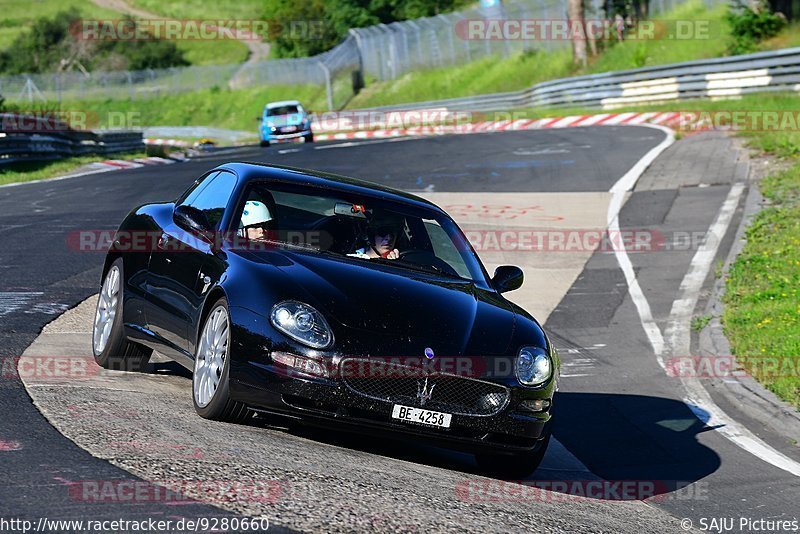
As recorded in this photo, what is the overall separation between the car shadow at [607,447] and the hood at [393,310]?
0.59m

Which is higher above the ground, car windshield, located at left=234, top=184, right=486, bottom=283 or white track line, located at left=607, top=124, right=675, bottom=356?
car windshield, located at left=234, top=184, right=486, bottom=283

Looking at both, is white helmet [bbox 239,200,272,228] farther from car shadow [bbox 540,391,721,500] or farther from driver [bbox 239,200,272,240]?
car shadow [bbox 540,391,721,500]

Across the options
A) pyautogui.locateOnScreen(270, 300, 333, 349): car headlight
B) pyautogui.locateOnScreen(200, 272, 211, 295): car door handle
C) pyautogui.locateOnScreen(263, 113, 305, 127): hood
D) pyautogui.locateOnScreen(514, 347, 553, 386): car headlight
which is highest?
pyautogui.locateOnScreen(200, 272, 211, 295): car door handle

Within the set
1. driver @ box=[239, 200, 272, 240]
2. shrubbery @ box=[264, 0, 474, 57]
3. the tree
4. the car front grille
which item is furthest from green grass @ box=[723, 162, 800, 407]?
shrubbery @ box=[264, 0, 474, 57]

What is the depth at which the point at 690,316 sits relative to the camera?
12.2m

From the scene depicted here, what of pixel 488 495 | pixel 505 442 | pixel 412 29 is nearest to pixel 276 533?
pixel 488 495

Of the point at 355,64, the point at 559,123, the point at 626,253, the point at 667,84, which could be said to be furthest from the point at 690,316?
the point at 355,64

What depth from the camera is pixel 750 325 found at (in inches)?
449

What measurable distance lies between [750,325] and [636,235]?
191 inches

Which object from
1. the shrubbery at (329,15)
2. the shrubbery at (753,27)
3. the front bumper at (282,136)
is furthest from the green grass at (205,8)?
the shrubbery at (753,27)

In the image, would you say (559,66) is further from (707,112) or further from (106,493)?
(106,493)

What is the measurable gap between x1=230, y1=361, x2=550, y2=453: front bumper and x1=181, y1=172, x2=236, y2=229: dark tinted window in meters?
1.60

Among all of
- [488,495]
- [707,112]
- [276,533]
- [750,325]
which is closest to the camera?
[276,533]

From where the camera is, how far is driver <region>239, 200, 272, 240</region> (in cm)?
753
